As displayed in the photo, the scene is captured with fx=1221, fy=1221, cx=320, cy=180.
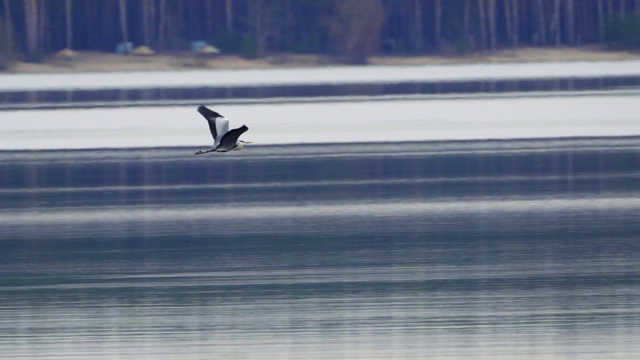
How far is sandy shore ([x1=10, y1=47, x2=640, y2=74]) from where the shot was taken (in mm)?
40375

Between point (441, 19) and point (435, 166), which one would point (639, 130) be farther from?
point (441, 19)

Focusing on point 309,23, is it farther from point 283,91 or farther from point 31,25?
point 283,91

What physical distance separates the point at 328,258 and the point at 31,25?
37.5m

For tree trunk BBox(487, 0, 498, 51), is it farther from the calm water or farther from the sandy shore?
the calm water

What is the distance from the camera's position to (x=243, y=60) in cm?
4203

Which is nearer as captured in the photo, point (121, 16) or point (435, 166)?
point (435, 166)

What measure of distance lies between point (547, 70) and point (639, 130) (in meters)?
17.5

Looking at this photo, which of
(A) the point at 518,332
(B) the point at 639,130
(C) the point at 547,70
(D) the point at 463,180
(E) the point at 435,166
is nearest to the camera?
(A) the point at 518,332

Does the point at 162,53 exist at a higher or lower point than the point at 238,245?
higher

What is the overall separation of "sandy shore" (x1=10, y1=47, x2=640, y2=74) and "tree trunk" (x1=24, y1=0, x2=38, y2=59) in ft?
2.78

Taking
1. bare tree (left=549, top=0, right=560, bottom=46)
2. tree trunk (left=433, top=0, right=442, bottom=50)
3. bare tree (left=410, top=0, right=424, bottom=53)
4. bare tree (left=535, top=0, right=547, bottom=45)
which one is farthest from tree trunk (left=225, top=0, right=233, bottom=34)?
bare tree (left=549, top=0, right=560, bottom=46)

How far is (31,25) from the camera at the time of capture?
148 ft

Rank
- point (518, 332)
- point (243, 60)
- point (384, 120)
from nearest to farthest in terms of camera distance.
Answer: point (518, 332) < point (384, 120) < point (243, 60)

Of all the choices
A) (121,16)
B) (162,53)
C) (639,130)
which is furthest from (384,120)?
(121,16)
